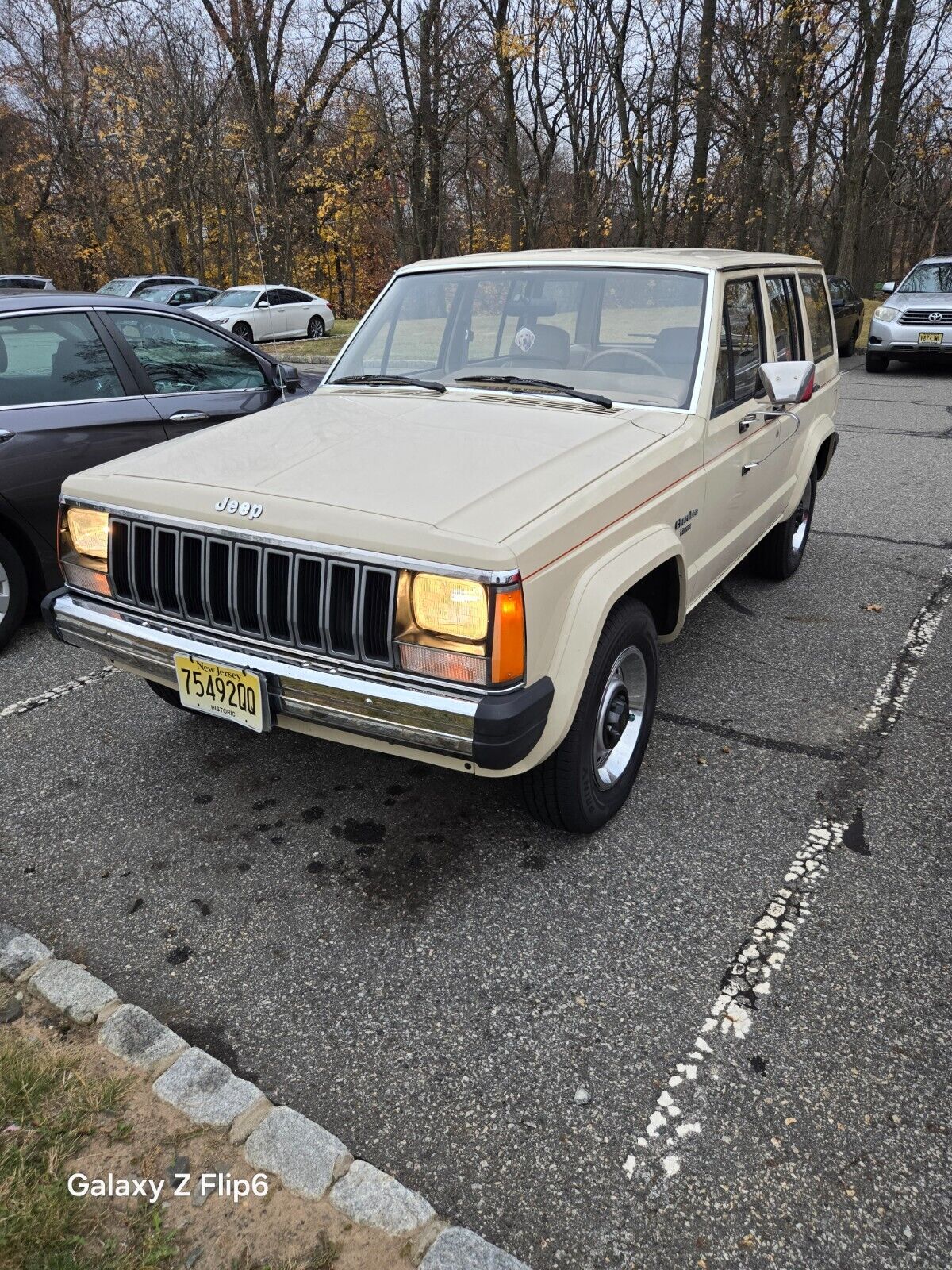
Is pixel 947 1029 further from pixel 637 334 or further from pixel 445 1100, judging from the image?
pixel 637 334

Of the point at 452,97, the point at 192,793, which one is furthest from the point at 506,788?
the point at 452,97

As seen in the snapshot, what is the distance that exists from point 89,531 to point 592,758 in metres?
1.92

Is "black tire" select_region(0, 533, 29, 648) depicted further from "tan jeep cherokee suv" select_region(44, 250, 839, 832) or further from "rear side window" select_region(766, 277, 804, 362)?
"rear side window" select_region(766, 277, 804, 362)

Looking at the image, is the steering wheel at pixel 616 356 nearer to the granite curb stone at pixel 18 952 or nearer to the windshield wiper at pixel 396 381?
the windshield wiper at pixel 396 381

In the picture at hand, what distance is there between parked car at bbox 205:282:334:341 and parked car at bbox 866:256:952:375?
13361 mm

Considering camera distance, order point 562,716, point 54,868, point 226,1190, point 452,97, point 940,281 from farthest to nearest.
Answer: point 452,97
point 940,281
point 54,868
point 562,716
point 226,1190

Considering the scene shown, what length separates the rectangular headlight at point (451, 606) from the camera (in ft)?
7.79

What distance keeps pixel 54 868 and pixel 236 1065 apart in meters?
1.16

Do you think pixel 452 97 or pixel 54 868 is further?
pixel 452 97

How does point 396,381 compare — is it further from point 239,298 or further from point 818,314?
point 239,298

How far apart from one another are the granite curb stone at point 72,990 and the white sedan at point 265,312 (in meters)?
19.3

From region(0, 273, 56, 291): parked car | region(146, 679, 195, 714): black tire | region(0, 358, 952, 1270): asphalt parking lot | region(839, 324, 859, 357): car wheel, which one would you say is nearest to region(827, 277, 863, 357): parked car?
region(839, 324, 859, 357): car wheel

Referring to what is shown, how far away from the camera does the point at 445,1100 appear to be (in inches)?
84.9

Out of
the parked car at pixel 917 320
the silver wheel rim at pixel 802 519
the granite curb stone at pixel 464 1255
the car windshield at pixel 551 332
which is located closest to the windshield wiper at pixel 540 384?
the car windshield at pixel 551 332
